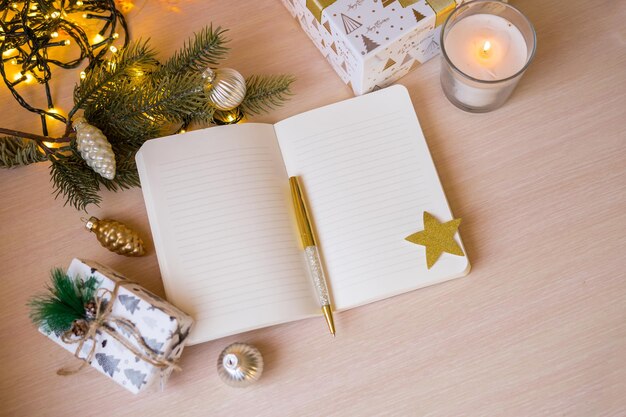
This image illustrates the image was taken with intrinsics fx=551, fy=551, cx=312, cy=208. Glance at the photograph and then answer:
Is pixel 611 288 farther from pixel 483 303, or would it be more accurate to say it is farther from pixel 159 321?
pixel 159 321

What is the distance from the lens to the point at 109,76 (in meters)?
0.71

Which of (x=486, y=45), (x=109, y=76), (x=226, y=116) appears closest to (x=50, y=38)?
(x=109, y=76)

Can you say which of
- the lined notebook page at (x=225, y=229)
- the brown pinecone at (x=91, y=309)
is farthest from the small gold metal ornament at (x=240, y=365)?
the brown pinecone at (x=91, y=309)

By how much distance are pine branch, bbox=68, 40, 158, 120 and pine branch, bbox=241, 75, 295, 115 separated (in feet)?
0.47

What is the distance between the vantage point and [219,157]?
0.74 m

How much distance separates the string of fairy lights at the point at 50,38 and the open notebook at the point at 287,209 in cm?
19

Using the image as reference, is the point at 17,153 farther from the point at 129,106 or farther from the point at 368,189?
the point at 368,189

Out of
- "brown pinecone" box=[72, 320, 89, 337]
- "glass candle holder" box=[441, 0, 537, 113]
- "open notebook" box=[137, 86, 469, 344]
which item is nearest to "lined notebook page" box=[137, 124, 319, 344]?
"open notebook" box=[137, 86, 469, 344]

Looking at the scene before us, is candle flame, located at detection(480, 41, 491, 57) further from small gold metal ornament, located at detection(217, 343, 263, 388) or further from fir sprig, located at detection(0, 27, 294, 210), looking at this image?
small gold metal ornament, located at detection(217, 343, 263, 388)

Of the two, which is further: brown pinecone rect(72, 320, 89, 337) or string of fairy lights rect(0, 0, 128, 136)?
string of fairy lights rect(0, 0, 128, 136)

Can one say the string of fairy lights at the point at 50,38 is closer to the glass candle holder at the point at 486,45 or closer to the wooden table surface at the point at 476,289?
the wooden table surface at the point at 476,289

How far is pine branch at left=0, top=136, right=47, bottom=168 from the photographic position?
74 centimetres

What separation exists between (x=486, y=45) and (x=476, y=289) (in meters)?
0.32

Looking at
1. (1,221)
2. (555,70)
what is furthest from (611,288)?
(1,221)
